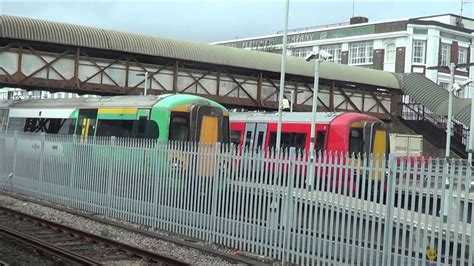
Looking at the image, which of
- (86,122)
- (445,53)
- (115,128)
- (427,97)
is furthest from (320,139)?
(445,53)

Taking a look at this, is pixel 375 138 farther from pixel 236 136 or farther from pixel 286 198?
pixel 286 198

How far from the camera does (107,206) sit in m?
15.3

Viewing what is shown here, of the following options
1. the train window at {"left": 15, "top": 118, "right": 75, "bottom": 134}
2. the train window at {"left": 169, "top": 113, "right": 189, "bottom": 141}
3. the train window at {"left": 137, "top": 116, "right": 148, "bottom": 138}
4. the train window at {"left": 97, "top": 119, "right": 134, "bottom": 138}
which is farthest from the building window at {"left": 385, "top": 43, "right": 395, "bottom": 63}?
the train window at {"left": 137, "top": 116, "right": 148, "bottom": 138}

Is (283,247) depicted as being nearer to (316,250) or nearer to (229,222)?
(316,250)

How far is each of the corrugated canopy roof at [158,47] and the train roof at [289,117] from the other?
7576 mm

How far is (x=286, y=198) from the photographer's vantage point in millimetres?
10281

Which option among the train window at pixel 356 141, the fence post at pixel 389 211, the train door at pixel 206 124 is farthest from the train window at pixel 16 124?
the fence post at pixel 389 211

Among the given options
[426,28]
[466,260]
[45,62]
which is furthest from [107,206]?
[426,28]

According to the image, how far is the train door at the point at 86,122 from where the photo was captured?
63.1ft

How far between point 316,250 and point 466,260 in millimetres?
2725

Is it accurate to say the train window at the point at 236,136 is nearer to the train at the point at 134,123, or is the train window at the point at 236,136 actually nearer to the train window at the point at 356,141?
the train window at the point at 356,141

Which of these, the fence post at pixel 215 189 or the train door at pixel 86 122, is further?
the train door at pixel 86 122

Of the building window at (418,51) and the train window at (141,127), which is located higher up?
the building window at (418,51)

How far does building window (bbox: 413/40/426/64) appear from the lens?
59875mm
